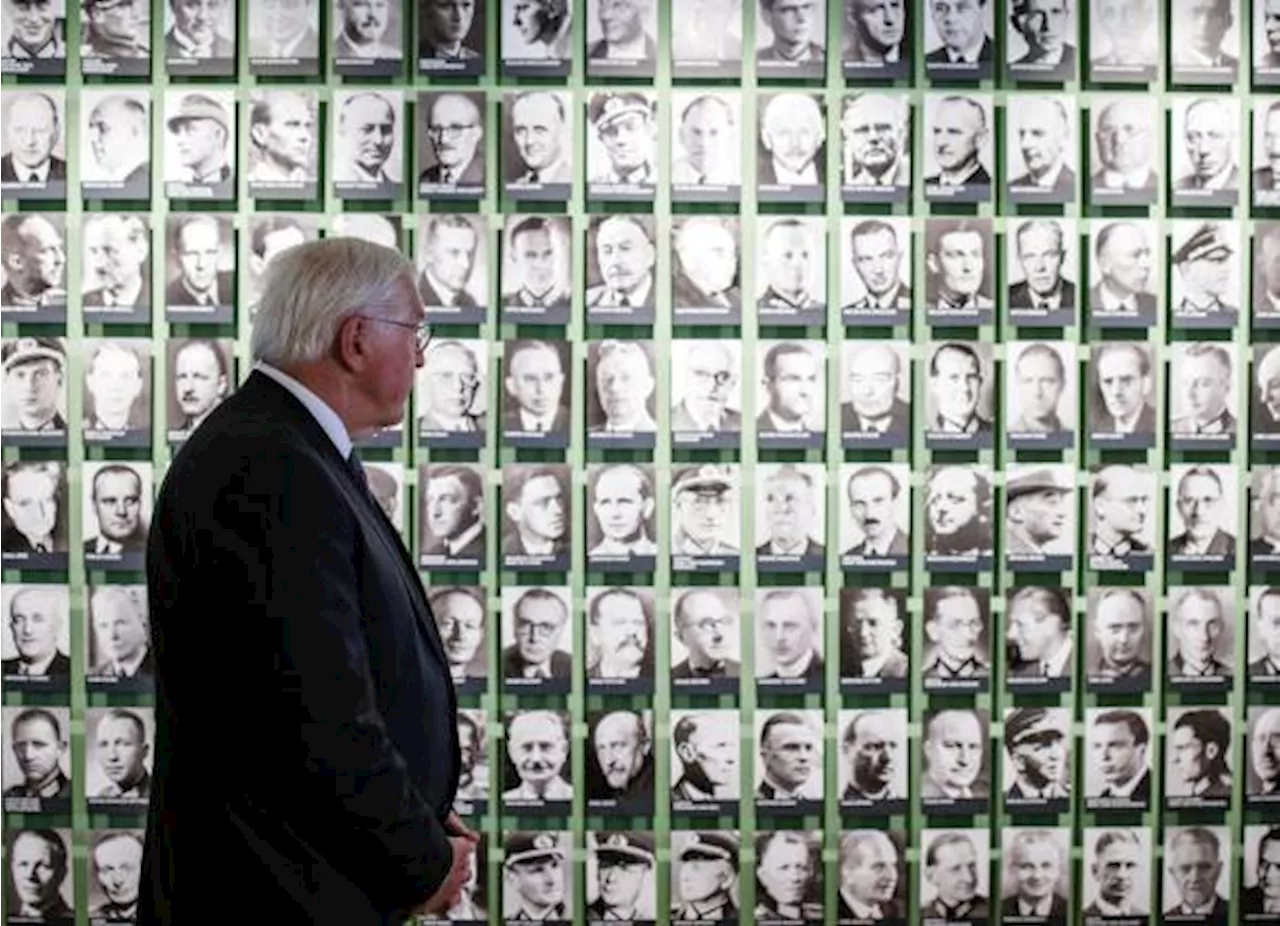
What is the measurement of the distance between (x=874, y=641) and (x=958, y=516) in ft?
1.31

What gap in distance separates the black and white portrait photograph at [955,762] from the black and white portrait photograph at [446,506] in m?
1.32

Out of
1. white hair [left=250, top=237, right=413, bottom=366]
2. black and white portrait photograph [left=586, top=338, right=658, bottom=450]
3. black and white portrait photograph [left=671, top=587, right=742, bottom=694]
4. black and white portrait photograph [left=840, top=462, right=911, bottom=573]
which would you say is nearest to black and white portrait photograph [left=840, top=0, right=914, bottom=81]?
black and white portrait photograph [left=586, top=338, right=658, bottom=450]

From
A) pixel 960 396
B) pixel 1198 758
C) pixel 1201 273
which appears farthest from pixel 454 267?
pixel 1198 758

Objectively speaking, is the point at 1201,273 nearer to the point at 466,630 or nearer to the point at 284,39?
the point at 466,630

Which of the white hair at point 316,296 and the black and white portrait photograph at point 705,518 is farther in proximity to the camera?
the black and white portrait photograph at point 705,518

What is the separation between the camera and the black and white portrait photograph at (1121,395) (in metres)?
4.61

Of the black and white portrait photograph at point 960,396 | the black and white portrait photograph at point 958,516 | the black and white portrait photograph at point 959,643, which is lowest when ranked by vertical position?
the black and white portrait photograph at point 959,643

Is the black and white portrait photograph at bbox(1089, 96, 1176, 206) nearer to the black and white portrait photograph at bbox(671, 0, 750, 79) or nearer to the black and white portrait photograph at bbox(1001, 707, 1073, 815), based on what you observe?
the black and white portrait photograph at bbox(671, 0, 750, 79)

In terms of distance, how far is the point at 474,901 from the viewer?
4.66 m

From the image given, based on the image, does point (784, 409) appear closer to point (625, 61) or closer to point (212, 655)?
point (625, 61)

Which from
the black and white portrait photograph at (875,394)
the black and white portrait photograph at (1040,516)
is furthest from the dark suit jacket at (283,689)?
the black and white portrait photograph at (1040,516)

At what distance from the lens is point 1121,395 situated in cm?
462

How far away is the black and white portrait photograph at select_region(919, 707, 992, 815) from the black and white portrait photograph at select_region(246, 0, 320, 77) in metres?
2.39

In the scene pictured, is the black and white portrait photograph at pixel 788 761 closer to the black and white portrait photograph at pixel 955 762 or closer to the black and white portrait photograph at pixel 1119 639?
the black and white portrait photograph at pixel 955 762
